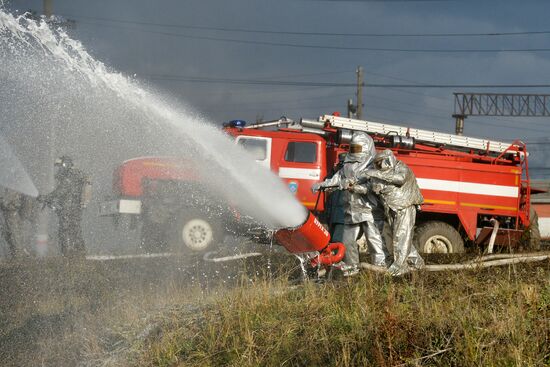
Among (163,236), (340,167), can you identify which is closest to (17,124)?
(163,236)

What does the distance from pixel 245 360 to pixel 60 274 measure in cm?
478

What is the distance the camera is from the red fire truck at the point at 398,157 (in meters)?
11.1

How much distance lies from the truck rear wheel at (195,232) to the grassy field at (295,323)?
2.35m

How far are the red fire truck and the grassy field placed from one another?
2570mm

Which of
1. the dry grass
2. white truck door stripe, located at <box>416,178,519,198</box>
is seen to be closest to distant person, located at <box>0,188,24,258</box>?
the dry grass

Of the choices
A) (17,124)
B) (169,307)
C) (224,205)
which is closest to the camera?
(169,307)

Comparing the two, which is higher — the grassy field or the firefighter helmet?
the firefighter helmet

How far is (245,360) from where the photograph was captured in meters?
5.12

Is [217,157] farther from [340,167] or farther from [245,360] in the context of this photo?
[245,360]

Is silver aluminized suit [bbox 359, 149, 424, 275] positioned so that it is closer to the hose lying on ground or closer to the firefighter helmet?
the hose lying on ground

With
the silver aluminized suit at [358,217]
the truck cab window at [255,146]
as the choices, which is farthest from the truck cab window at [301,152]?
the silver aluminized suit at [358,217]

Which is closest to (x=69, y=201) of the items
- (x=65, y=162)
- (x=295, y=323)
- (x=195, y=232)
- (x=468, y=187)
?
(x=65, y=162)

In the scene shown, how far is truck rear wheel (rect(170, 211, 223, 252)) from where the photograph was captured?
11.0 m

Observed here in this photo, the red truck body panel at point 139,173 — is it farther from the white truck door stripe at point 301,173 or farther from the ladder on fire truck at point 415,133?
the ladder on fire truck at point 415,133
